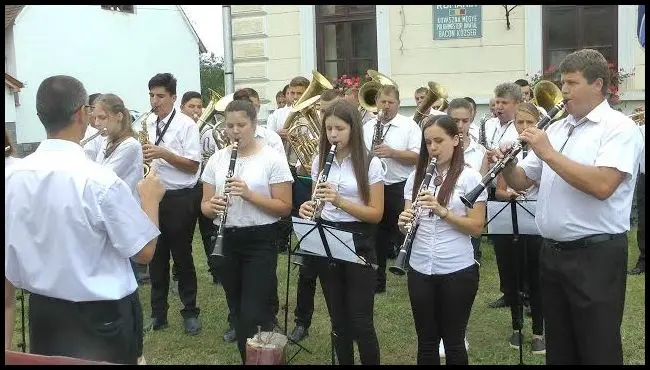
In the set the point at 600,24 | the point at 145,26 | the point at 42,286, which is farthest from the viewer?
the point at 145,26

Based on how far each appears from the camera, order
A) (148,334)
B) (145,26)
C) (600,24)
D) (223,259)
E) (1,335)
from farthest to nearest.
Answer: (145,26), (600,24), (148,334), (223,259), (1,335)

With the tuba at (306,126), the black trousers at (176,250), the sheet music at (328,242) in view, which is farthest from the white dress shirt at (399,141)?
the sheet music at (328,242)

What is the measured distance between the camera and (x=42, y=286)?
10.1 ft

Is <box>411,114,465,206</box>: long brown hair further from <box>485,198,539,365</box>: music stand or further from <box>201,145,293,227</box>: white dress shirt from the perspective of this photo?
<box>201,145,293,227</box>: white dress shirt

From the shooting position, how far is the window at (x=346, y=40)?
36.8 feet

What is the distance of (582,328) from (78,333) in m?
2.51

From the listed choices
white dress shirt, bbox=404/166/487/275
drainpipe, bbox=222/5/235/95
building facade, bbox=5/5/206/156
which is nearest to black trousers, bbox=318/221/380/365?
white dress shirt, bbox=404/166/487/275

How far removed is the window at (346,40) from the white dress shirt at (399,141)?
14.2ft

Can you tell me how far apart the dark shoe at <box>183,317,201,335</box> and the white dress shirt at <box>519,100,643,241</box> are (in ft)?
10.7

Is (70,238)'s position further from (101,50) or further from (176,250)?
(101,50)

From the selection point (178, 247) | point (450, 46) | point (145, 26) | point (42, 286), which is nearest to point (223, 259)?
point (178, 247)

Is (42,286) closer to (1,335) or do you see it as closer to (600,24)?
(1,335)

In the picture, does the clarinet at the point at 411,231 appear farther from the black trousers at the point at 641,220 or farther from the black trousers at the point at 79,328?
the black trousers at the point at 641,220

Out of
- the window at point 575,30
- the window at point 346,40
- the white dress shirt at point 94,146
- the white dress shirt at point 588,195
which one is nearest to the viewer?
the white dress shirt at point 588,195
